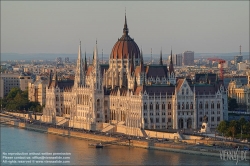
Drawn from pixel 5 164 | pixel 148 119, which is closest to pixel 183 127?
pixel 148 119

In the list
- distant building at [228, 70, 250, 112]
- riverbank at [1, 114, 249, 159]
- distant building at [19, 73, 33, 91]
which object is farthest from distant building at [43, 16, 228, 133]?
distant building at [19, 73, 33, 91]

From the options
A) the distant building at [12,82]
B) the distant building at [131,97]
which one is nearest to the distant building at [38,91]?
the distant building at [131,97]

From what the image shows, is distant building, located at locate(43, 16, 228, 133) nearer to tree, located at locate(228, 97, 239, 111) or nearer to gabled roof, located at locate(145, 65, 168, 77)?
gabled roof, located at locate(145, 65, 168, 77)

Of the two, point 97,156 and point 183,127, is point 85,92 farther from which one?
point 97,156

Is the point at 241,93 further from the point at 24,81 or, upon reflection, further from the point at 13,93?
the point at 24,81

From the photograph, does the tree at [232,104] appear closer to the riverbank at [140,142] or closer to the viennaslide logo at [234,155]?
the riverbank at [140,142]

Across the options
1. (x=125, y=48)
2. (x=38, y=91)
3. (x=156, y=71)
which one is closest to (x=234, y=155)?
(x=156, y=71)
